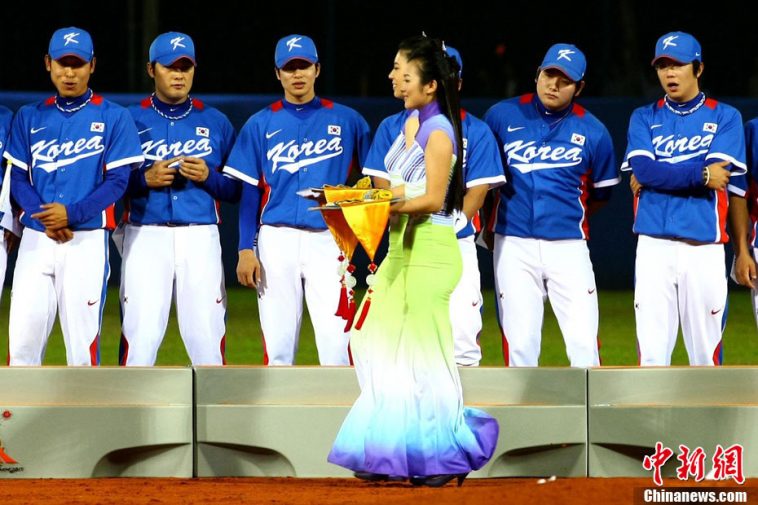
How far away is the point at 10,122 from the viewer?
8.77m

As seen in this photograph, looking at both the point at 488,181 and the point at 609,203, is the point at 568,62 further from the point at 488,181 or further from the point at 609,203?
the point at 609,203

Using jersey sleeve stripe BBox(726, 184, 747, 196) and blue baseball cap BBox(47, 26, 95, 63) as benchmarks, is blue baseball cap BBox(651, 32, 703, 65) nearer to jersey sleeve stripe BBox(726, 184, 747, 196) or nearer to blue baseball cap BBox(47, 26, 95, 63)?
jersey sleeve stripe BBox(726, 184, 747, 196)

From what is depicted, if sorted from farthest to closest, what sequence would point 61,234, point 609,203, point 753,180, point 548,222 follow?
point 609,203
point 753,180
point 548,222
point 61,234

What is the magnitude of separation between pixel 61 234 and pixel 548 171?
2.89 metres

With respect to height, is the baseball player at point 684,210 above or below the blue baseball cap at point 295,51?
below

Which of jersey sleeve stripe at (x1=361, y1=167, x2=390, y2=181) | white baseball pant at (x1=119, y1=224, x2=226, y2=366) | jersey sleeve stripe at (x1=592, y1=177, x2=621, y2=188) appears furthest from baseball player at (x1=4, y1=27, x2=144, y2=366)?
jersey sleeve stripe at (x1=592, y1=177, x2=621, y2=188)

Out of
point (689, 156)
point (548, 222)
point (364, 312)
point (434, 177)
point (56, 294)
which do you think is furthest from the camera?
point (548, 222)

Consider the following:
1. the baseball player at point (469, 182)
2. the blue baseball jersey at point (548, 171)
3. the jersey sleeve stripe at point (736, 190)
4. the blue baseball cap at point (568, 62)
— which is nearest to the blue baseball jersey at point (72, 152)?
the baseball player at point (469, 182)

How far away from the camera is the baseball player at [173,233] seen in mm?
8719

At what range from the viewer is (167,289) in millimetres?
8773

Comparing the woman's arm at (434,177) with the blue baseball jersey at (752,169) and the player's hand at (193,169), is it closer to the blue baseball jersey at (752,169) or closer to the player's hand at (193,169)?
the player's hand at (193,169)

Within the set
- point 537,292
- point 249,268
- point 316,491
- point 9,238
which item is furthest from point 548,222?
point 9,238

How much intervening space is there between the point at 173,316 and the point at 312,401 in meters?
8.49

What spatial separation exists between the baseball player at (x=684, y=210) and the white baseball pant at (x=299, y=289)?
178 cm
